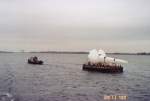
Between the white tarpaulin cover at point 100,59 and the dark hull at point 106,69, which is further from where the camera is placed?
the white tarpaulin cover at point 100,59

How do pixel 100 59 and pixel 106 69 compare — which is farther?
pixel 100 59

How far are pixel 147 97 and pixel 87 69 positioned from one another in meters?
59.6

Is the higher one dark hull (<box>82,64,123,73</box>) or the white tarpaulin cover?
the white tarpaulin cover

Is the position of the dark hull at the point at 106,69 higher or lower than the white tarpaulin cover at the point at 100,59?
lower

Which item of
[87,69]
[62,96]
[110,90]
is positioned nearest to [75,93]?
[62,96]

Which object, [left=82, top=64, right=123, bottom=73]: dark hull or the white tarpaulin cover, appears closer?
[left=82, top=64, right=123, bottom=73]: dark hull

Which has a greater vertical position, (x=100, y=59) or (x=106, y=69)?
(x=100, y=59)

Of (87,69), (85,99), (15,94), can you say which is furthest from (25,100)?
(87,69)

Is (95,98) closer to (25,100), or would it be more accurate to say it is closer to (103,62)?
(25,100)

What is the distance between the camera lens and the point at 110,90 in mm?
65875

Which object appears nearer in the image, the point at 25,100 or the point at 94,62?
the point at 25,100

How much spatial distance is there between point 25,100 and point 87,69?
6709cm

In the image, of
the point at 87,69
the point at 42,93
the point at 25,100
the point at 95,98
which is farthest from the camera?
the point at 87,69

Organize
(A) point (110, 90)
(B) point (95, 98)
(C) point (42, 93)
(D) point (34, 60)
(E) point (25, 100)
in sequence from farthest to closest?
(D) point (34, 60), (A) point (110, 90), (C) point (42, 93), (B) point (95, 98), (E) point (25, 100)
